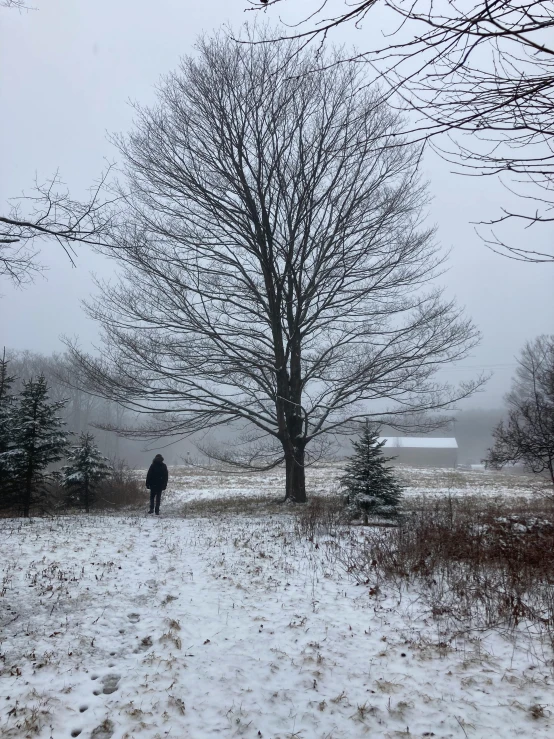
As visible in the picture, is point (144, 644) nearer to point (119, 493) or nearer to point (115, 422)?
point (119, 493)

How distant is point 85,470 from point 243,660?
13118 mm

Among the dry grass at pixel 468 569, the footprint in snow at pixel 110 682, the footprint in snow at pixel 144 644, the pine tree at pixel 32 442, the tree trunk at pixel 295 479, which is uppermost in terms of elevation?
the pine tree at pixel 32 442

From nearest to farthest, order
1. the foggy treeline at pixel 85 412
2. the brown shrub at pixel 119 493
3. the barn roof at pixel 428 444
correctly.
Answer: the brown shrub at pixel 119 493
the foggy treeline at pixel 85 412
the barn roof at pixel 428 444

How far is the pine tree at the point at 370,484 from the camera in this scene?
9.78m

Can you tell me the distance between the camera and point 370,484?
33.1 ft

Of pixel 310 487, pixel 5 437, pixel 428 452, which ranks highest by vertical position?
pixel 5 437

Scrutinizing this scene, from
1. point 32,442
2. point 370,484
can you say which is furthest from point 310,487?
point 32,442

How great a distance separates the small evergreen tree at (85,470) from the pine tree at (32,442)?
165cm

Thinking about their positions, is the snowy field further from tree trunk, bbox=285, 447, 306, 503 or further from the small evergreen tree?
the small evergreen tree

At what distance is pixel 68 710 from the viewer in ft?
10.8

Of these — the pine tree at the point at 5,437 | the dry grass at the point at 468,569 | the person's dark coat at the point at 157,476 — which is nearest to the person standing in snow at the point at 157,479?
the person's dark coat at the point at 157,476

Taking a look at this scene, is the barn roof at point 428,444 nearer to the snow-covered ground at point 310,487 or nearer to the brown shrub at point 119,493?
the snow-covered ground at point 310,487

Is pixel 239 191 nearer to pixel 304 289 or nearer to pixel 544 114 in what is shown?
pixel 304 289

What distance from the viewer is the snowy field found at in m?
3.20
